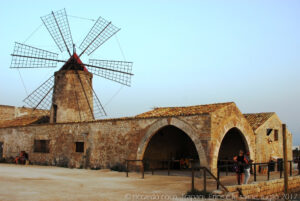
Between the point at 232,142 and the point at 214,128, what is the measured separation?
4723 mm

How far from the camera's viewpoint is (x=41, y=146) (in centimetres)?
1795

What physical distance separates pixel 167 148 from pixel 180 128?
4.19 meters

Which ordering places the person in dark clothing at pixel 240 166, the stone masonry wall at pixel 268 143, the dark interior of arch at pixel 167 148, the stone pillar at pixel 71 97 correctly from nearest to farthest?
the person in dark clothing at pixel 240 166
the stone masonry wall at pixel 268 143
the dark interior of arch at pixel 167 148
the stone pillar at pixel 71 97

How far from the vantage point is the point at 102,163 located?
14.9m

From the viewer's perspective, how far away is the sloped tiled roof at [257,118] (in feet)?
51.7

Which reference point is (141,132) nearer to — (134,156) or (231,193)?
(134,156)

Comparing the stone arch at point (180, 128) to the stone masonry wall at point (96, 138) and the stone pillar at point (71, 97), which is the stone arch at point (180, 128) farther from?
the stone pillar at point (71, 97)

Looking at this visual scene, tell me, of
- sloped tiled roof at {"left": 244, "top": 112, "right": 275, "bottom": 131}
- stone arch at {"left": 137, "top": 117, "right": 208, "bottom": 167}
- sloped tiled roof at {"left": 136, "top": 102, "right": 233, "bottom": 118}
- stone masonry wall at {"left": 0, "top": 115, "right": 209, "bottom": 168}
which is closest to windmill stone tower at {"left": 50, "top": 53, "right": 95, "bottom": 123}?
stone masonry wall at {"left": 0, "top": 115, "right": 209, "bottom": 168}

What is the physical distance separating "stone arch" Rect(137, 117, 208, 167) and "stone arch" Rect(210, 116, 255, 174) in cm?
36

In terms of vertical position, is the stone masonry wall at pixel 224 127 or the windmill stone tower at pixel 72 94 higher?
the windmill stone tower at pixel 72 94

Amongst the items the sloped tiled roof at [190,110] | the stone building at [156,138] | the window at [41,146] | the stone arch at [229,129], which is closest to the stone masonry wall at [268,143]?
the stone building at [156,138]

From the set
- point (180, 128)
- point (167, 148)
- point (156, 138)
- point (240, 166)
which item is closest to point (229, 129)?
point (180, 128)

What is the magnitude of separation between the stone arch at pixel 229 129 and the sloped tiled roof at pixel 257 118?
958 millimetres

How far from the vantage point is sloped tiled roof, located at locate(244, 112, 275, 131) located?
15752 millimetres
